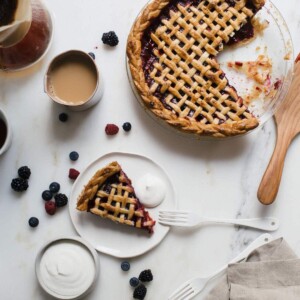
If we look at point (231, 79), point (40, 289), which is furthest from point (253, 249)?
point (40, 289)

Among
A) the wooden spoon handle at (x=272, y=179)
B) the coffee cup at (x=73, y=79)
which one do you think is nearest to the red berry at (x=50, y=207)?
the coffee cup at (x=73, y=79)

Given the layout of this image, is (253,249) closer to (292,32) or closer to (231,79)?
(231,79)

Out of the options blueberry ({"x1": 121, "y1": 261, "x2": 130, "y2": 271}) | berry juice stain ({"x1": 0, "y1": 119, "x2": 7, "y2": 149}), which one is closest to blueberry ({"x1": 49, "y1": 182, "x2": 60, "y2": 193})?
berry juice stain ({"x1": 0, "y1": 119, "x2": 7, "y2": 149})

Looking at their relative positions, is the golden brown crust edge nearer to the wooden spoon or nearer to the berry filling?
the berry filling

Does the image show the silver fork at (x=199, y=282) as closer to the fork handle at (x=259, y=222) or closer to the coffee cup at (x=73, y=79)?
the fork handle at (x=259, y=222)

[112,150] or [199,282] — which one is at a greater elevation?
[112,150]

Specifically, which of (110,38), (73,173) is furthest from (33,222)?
(110,38)

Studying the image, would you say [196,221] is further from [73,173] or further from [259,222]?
[73,173]
